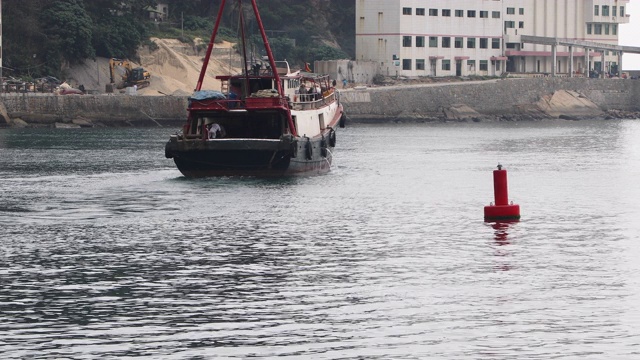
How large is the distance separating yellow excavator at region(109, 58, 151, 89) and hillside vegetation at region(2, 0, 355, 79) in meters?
1.56

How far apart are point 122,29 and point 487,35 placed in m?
45.2

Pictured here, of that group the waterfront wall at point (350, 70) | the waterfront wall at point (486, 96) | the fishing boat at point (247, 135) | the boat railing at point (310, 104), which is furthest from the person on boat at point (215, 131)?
the waterfront wall at point (350, 70)

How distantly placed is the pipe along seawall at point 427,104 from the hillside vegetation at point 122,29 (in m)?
5.03

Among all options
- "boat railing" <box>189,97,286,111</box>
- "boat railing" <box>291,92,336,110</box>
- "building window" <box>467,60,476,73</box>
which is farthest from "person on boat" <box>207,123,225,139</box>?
"building window" <box>467,60,476,73</box>

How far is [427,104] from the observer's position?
4744 inches

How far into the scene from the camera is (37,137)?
78.6m

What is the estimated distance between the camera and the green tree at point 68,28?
9550cm

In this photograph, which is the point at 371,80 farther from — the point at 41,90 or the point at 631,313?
the point at 631,313

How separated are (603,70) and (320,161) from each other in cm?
9598

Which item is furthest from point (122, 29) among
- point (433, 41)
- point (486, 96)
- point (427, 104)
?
point (486, 96)

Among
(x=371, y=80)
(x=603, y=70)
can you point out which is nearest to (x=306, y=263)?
(x=371, y=80)

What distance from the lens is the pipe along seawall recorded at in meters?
91.1

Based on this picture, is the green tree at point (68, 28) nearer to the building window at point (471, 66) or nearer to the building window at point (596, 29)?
the building window at point (471, 66)

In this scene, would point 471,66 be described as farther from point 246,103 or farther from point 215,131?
point 215,131
